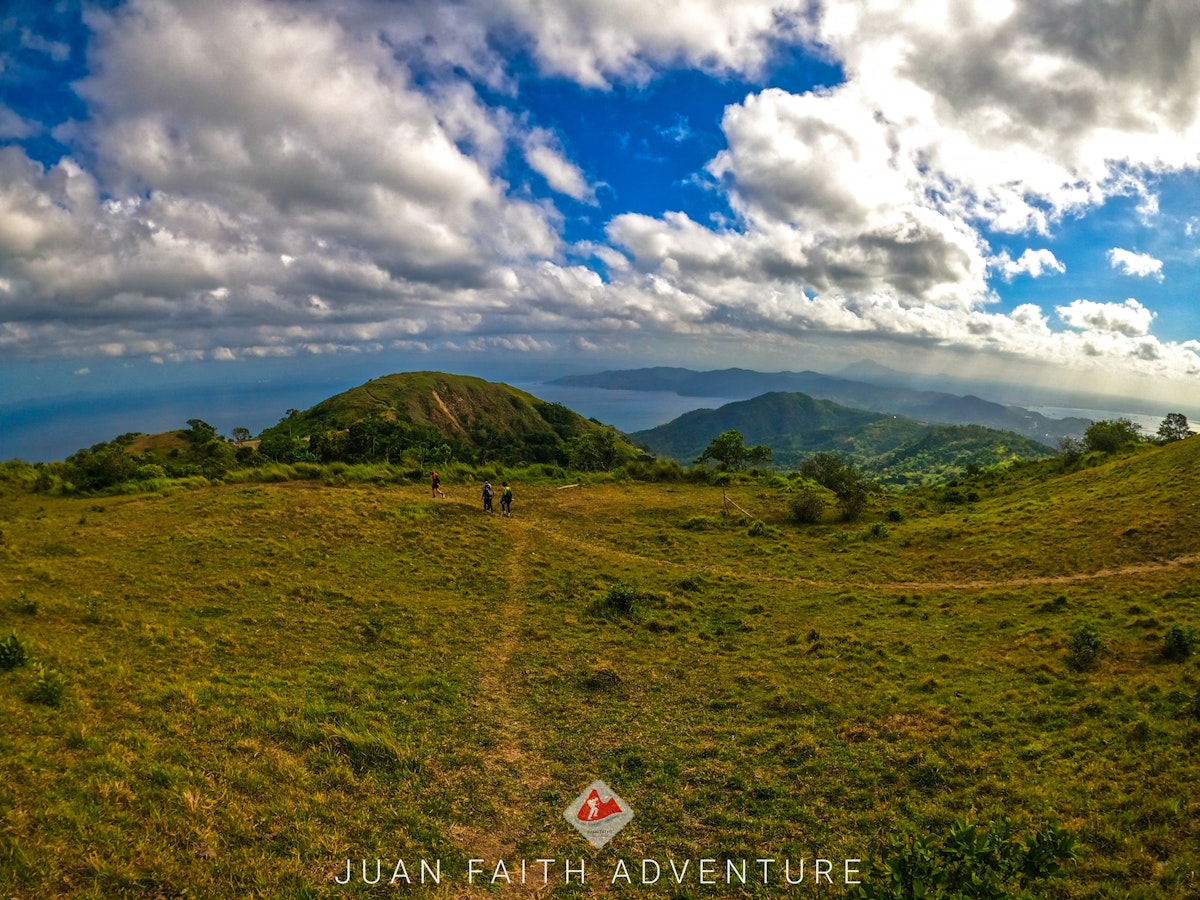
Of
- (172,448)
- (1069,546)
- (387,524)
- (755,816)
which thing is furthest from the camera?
(172,448)

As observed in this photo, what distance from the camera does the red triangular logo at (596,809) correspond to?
30.2 feet

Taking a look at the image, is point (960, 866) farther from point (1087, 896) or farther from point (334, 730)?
point (334, 730)

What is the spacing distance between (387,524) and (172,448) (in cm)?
7518

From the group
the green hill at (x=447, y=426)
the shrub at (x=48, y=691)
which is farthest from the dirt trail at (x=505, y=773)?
the green hill at (x=447, y=426)

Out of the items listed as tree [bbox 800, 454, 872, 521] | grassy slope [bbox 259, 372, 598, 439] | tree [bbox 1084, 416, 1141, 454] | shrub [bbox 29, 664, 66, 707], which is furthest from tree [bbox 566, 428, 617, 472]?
grassy slope [bbox 259, 372, 598, 439]

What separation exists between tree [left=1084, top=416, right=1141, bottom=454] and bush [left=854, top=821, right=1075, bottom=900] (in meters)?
58.9

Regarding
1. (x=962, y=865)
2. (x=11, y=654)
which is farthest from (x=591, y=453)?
(x=962, y=865)

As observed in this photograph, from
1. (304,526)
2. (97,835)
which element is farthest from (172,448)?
(97,835)

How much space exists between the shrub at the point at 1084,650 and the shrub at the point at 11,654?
23394 mm

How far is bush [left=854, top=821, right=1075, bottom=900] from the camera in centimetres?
453

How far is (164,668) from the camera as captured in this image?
11.5 metres

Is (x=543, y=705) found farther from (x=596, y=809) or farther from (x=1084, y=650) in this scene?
(x=1084, y=650)

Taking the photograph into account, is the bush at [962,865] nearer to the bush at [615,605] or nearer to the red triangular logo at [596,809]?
the red triangular logo at [596,809]

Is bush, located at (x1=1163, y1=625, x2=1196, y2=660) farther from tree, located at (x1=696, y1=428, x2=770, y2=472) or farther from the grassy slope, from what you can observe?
the grassy slope
